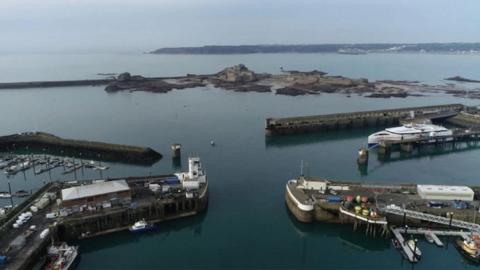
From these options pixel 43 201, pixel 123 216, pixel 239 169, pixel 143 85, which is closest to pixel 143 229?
pixel 123 216

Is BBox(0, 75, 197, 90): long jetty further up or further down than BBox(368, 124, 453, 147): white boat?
further up

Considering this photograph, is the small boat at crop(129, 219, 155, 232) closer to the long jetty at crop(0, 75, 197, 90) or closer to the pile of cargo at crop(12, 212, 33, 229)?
the pile of cargo at crop(12, 212, 33, 229)

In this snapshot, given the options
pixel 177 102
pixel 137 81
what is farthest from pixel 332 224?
pixel 137 81

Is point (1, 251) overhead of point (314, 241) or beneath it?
overhead

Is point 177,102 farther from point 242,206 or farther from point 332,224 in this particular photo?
point 332,224

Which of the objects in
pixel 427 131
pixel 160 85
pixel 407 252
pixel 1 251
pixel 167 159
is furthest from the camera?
pixel 160 85

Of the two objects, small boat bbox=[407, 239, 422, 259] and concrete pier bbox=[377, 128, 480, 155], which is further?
concrete pier bbox=[377, 128, 480, 155]

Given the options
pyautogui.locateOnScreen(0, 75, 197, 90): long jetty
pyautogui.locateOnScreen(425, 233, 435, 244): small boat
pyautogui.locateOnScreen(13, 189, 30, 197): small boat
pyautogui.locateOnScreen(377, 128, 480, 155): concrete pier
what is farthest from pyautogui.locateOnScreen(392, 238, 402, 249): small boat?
pyautogui.locateOnScreen(0, 75, 197, 90): long jetty
